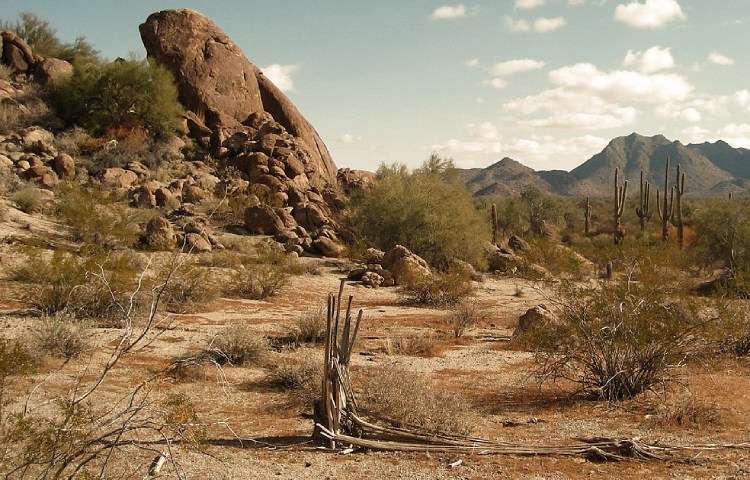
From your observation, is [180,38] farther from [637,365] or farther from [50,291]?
[637,365]

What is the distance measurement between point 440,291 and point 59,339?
11.6 meters

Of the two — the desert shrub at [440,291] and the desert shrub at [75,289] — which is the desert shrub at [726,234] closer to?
the desert shrub at [440,291]

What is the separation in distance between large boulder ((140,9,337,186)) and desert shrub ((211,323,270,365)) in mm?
25424

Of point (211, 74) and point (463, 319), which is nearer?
point (463, 319)

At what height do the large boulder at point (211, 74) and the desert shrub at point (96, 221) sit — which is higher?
the large boulder at point (211, 74)

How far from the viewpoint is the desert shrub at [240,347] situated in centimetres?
1070

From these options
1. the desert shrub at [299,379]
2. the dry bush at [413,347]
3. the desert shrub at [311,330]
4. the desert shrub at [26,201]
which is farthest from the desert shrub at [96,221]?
the desert shrub at [299,379]

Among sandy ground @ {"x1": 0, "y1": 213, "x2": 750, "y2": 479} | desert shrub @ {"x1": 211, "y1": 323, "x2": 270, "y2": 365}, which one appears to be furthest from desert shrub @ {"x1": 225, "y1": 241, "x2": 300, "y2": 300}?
desert shrub @ {"x1": 211, "y1": 323, "x2": 270, "y2": 365}

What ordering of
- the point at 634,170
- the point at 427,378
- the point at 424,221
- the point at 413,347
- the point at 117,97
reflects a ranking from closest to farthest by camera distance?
1. the point at 427,378
2. the point at 413,347
3. the point at 424,221
4. the point at 117,97
5. the point at 634,170

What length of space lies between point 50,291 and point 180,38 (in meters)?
28.1

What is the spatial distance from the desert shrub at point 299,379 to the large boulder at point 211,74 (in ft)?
88.3

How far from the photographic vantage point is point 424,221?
2803 cm

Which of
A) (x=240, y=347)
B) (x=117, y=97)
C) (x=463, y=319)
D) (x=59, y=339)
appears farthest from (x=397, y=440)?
(x=117, y=97)

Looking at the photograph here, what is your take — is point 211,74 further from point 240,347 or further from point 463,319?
point 240,347
